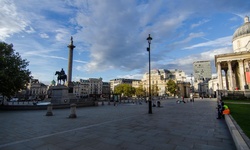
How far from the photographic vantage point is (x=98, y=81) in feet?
499

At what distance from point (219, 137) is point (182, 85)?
121451 mm

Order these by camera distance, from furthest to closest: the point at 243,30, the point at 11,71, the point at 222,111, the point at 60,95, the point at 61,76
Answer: the point at 243,30, the point at 61,76, the point at 60,95, the point at 11,71, the point at 222,111

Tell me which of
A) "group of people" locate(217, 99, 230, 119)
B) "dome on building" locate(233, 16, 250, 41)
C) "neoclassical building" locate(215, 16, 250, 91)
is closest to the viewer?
"group of people" locate(217, 99, 230, 119)

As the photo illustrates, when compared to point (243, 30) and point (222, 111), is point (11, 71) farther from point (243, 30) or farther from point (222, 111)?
point (243, 30)

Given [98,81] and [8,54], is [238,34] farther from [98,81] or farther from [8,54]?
[98,81]

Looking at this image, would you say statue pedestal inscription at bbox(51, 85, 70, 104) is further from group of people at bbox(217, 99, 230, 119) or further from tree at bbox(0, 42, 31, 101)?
group of people at bbox(217, 99, 230, 119)

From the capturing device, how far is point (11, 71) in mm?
22641

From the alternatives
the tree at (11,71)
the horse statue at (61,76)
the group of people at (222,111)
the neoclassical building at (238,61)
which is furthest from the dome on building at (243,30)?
the tree at (11,71)

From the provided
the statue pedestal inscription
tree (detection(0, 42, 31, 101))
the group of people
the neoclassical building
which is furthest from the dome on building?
tree (detection(0, 42, 31, 101))

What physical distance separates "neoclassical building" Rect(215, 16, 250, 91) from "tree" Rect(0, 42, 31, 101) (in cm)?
5608

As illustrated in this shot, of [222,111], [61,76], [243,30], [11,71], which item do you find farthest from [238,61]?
[11,71]

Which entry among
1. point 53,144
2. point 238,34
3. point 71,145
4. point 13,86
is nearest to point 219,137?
point 71,145

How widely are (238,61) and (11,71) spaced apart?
2499 inches

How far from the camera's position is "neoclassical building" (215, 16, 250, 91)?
5109cm
